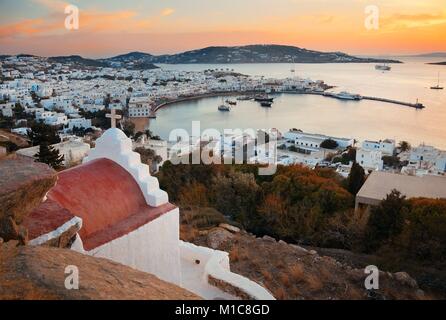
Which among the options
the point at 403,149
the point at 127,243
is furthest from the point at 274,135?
the point at 127,243

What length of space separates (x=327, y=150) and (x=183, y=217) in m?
23.9

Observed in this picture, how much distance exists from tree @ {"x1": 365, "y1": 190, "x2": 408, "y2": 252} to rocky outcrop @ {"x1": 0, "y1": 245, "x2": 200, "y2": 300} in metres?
6.27

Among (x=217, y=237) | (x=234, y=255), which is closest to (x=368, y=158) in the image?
(x=217, y=237)

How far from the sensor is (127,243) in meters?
3.89

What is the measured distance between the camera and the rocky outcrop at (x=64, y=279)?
1.99 meters

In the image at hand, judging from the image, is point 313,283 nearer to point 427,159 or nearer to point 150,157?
point 150,157

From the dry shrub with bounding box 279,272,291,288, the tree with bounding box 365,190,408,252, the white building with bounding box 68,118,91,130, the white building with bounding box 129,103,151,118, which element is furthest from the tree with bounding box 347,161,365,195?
the white building with bounding box 129,103,151,118

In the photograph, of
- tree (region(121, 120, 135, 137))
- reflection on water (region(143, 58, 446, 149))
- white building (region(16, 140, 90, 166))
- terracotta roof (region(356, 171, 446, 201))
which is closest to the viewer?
terracotta roof (region(356, 171, 446, 201))

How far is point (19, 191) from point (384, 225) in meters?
7.18

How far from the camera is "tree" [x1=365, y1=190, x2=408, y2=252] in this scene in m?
8.05

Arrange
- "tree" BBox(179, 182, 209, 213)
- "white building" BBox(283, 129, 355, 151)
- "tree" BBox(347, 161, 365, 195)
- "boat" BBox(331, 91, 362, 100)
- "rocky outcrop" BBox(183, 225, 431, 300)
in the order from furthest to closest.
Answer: "boat" BBox(331, 91, 362, 100) → "white building" BBox(283, 129, 355, 151) → "tree" BBox(347, 161, 365, 195) → "tree" BBox(179, 182, 209, 213) → "rocky outcrop" BBox(183, 225, 431, 300)

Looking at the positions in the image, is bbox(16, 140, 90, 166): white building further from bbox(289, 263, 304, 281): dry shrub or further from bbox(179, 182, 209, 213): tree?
bbox(289, 263, 304, 281): dry shrub

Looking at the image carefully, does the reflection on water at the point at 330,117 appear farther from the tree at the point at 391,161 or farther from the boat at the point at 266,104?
the tree at the point at 391,161
